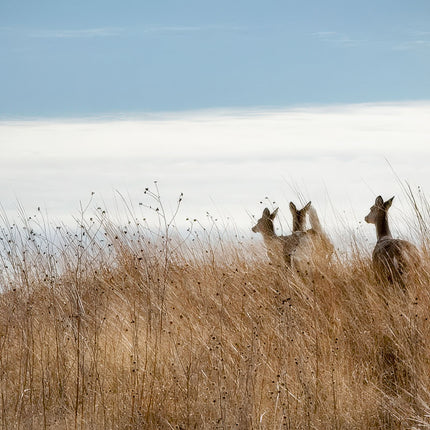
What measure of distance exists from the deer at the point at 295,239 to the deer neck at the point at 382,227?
2.14 feet

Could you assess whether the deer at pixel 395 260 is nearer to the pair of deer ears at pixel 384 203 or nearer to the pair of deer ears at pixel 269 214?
the pair of deer ears at pixel 384 203

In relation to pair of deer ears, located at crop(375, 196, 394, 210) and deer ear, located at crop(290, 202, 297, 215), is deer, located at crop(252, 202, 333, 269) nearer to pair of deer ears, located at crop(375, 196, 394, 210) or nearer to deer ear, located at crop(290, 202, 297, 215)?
deer ear, located at crop(290, 202, 297, 215)

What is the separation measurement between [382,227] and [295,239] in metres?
1.00

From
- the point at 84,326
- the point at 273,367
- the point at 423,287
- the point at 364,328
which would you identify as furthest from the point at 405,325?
the point at 84,326

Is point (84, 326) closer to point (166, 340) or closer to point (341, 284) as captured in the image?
point (166, 340)

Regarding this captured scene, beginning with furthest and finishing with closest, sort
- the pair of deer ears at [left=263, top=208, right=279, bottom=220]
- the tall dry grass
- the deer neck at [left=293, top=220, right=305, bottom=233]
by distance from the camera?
the pair of deer ears at [left=263, top=208, right=279, bottom=220]
the deer neck at [left=293, top=220, right=305, bottom=233]
the tall dry grass

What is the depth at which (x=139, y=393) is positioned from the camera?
523 centimetres

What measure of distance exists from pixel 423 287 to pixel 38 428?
3921mm

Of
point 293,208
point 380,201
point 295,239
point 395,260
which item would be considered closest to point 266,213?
point 293,208

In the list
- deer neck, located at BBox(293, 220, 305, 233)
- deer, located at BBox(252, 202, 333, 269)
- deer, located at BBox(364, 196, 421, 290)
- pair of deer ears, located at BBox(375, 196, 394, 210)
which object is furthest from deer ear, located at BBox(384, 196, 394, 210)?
deer neck, located at BBox(293, 220, 305, 233)

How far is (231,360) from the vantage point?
17.9 ft

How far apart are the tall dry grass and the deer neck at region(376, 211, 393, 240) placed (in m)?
0.38

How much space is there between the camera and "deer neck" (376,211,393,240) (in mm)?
7859

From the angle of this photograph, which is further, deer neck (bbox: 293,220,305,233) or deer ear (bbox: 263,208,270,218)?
deer ear (bbox: 263,208,270,218)
